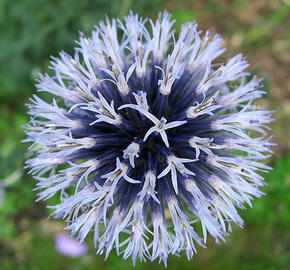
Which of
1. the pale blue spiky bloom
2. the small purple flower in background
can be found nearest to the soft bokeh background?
the small purple flower in background

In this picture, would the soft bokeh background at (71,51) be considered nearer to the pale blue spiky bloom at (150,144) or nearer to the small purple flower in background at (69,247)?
the small purple flower in background at (69,247)

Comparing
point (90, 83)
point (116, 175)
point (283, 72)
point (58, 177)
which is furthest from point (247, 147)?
point (283, 72)

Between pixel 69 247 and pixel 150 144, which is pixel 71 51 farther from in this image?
pixel 69 247

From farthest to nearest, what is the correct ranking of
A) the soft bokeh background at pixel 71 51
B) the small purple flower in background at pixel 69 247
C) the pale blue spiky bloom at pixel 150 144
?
the small purple flower in background at pixel 69 247, the soft bokeh background at pixel 71 51, the pale blue spiky bloom at pixel 150 144

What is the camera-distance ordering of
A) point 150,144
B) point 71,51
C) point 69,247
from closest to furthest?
point 150,144 → point 71,51 → point 69,247

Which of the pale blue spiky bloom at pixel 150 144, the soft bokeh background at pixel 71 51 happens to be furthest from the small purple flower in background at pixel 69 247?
the pale blue spiky bloom at pixel 150 144

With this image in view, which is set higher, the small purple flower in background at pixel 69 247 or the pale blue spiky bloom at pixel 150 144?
the pale blue spiky bloom at pixel 150 144

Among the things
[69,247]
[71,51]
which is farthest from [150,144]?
[69,247]

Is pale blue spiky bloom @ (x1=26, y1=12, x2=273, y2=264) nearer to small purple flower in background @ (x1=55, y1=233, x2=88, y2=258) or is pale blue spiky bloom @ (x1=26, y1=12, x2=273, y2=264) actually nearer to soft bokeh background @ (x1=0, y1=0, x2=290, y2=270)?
soft bokeh background @ (x1=0, y1=0, x2=290, y2=270)
